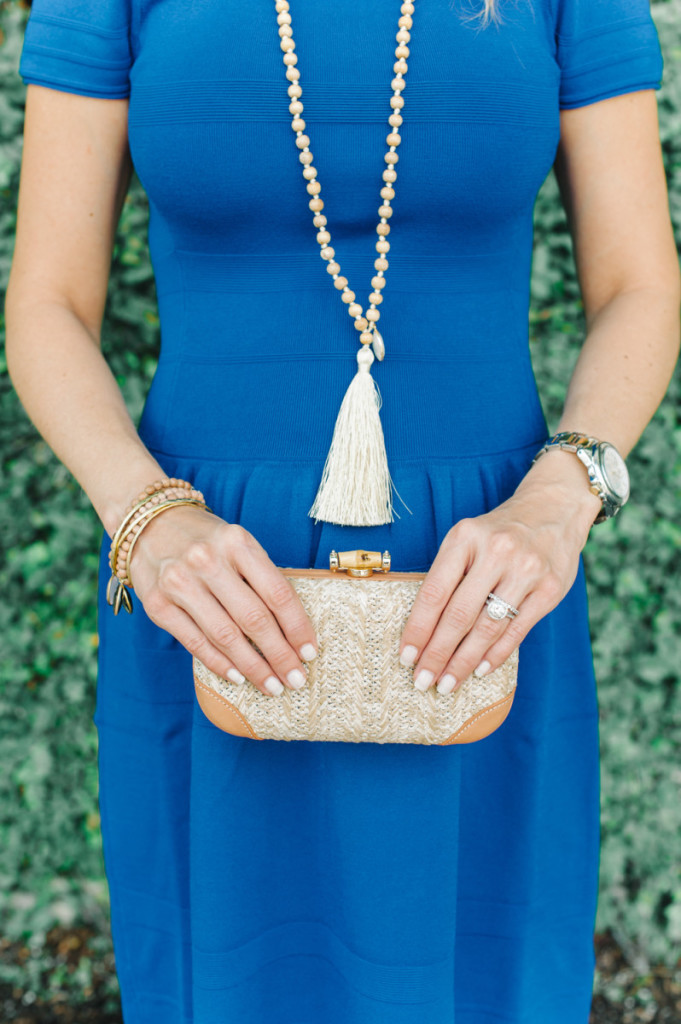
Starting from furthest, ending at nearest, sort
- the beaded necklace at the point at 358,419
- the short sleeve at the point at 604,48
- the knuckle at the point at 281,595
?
the short sleeve at the point at 604,48 → the beaded necklace at the point at 358,419 → the knuckle at the point at 281,595

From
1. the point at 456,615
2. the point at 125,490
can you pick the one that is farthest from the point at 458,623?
the point at 125,490

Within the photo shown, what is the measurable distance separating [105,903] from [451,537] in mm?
1782

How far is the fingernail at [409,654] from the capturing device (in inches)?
34.6

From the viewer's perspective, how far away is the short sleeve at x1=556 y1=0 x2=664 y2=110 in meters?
1.08

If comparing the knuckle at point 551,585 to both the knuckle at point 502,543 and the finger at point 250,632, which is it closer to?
the knuckle at point 502,543

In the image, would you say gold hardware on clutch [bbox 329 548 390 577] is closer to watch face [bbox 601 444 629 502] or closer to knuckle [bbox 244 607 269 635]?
knuckle [bbox 244 607 269 635]

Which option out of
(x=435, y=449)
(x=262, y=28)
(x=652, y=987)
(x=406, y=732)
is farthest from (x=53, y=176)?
(x=652, y=987)

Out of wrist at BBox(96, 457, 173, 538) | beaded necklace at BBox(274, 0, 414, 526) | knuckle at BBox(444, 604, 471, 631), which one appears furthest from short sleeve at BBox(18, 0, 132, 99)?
knuckle at BBox(444, 604, 471, 631)

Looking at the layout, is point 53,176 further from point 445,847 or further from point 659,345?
point 445,847

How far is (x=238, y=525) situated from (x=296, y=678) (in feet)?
Answer: 0.62

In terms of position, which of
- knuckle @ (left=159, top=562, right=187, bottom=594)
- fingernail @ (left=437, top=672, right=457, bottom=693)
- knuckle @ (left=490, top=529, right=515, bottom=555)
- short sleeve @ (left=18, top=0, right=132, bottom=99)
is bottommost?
fingernail @ (left=437, top=672, right=457, bottom=693)

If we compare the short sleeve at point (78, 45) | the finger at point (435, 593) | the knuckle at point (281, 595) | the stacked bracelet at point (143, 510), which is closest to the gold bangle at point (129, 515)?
the stacked bracelet at point (143, 510)

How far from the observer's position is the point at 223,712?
923mm

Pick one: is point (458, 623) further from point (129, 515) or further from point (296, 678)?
point (129, 515)
